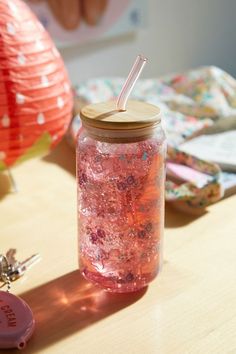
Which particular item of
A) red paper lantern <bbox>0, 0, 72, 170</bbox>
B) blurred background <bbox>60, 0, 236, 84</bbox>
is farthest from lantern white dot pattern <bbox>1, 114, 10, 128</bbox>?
blurred background <bbox>60, 0, 236, 84</bbox>

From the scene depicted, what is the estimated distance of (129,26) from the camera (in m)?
1.50

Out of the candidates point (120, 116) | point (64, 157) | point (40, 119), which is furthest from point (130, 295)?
point (64, 157)

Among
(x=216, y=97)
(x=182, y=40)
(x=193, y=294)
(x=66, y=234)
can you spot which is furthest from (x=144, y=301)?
(x=182, y=40)

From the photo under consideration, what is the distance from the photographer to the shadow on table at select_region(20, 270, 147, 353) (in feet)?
1.82

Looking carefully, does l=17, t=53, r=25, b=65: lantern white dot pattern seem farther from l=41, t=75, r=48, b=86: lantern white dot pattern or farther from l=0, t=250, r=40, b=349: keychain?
l=0, t=250, r=40, b=349: keychain

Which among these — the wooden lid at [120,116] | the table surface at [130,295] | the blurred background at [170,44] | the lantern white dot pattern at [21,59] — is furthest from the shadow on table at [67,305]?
the blurred background at [170,44]

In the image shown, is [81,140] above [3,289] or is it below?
above

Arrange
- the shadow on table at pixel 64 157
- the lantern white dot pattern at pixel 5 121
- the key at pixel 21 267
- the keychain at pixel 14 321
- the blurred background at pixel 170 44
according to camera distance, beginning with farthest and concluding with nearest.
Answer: the blurred background at pixel 170 44
the shadow on table at pixel 64 157
the lantern white dot pattern at pixel 5 121
the key at pixel 21 267
the keychain at pixel 14 321

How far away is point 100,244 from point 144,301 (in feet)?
0.25

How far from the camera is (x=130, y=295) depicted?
24.1 inches

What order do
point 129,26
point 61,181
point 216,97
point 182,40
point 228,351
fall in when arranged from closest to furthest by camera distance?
point 228,351
point 61,181
point 216,97
point 129,26
point 182,40

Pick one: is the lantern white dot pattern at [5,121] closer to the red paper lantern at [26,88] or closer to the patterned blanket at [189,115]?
the red paper lantern at [26,88]

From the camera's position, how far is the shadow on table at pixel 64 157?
0.93 meters

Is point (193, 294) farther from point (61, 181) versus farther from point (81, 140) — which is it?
point (61, 181)
